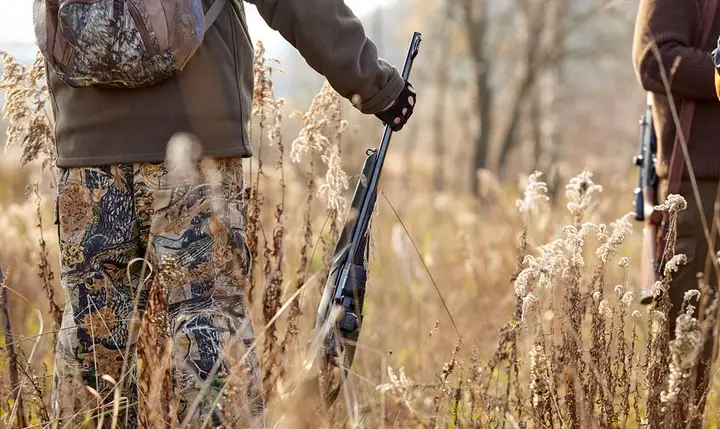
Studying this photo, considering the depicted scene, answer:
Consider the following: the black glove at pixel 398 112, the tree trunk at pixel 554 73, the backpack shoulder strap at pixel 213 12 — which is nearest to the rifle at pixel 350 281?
the black glove at pixel 398 112

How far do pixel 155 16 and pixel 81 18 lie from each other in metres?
0.18

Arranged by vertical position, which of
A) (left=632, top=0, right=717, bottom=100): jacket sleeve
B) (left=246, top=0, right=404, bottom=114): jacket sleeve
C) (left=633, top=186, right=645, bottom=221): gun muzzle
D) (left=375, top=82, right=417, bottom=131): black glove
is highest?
(left=632, top=0, right=717, bottom=100): jacket sleeve

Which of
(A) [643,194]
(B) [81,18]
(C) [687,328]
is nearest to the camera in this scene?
(C) [687,328]

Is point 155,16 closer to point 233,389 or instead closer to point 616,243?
point 233,389

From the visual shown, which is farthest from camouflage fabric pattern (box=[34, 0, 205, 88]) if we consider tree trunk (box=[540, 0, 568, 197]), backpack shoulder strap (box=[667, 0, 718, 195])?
tree trunk (box=[540, 0, 568, 197])

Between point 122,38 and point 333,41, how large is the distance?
55 centimetres

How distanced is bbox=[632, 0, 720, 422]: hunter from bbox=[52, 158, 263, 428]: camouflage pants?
4.66ft

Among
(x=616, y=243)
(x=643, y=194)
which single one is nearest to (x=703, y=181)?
(x=643, y=194)

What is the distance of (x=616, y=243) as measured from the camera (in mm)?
2359

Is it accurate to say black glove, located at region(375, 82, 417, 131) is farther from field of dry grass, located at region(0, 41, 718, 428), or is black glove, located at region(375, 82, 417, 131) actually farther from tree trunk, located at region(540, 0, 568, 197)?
tree trunk, located at region(540, 0, 568, 197)

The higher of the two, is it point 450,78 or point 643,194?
point 450,78

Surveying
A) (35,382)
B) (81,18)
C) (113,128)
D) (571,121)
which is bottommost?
(35,382)

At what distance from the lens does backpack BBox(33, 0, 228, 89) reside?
2.16 metres

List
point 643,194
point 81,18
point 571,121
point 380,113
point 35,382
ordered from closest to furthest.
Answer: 1. point 81,18
2. point 380,113
3. point 35,382
4. point 643,194
5. point 571,121
